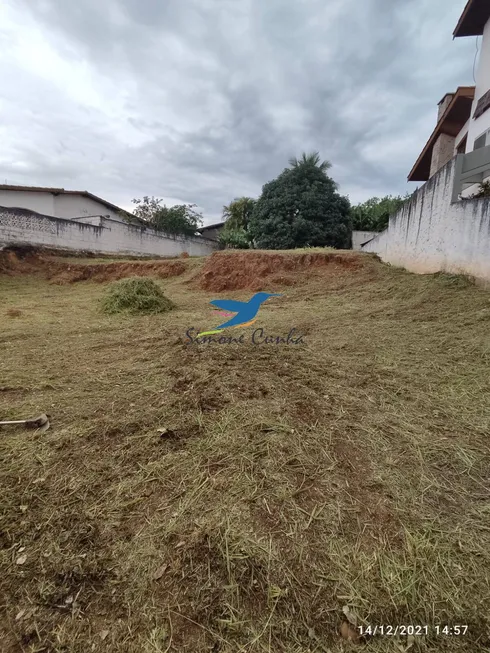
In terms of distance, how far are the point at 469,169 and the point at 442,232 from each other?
3.46 feet

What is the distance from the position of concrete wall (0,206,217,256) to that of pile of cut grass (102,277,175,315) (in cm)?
690

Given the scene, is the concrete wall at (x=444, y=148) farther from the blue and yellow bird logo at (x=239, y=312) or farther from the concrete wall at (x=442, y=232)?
the blue and yellow bird logo at (x=239, y=312)

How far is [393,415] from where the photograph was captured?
2205mm

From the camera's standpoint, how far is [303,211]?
52.6ft

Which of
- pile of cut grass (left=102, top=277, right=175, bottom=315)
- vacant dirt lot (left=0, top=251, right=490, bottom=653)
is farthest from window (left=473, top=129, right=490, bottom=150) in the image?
pile of cut grass (left=102, top=277, right=175, bottom=315)

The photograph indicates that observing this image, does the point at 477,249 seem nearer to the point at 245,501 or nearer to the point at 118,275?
the point at 245,501

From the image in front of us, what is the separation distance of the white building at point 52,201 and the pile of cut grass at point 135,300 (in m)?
12.6

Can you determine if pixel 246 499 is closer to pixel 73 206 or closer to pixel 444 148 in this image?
pixel 444 148

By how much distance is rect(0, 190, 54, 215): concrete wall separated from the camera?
1789 centimetres

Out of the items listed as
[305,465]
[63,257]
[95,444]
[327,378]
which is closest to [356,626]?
[305,465]

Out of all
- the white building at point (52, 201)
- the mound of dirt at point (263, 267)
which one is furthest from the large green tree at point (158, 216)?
the mound of dirt at point (263, 267)

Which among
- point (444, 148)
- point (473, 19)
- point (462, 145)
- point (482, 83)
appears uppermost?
point (473, 19)

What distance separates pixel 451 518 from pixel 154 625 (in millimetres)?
1285

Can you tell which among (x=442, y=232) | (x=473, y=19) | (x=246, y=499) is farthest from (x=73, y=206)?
(x=246, y=499)
